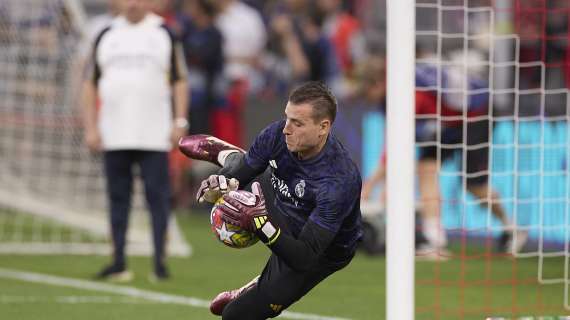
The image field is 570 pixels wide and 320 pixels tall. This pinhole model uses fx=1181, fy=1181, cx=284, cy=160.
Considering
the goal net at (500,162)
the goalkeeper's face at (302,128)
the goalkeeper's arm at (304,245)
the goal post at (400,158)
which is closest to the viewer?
the goalkeeper's arm at (304,245)

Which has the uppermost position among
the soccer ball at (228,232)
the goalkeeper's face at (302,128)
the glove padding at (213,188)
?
the goalkeeper's face at (302,128)

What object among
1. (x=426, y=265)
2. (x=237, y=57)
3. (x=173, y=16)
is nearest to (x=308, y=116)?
(x=426, y=265)

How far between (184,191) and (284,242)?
10.0 meters

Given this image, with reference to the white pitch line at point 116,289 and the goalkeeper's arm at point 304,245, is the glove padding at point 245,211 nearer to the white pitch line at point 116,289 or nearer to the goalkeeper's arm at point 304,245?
the goalkeeper's arm at point 304,245

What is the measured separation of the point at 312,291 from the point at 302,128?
3.55 metres

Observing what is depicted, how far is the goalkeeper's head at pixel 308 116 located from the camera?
19.2 feet

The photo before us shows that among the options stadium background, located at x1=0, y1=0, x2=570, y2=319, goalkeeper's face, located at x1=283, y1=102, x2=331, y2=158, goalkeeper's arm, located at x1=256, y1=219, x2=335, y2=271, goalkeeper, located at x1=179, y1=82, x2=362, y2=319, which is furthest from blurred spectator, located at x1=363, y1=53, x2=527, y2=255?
goalkeeper's arm, located at x1=256, y1=219, x2=335, y2=271

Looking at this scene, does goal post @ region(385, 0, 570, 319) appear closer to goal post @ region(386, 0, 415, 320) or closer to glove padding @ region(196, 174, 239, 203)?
goal post @ region(386, 0, 415, 320)

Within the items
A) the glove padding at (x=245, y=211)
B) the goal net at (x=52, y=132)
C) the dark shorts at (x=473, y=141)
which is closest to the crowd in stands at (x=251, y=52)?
the goal net at (x=52, y=132)

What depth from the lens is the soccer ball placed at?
18.8 feet

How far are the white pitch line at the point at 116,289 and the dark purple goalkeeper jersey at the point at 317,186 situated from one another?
1.79m

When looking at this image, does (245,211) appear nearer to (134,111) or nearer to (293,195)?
(293,195)

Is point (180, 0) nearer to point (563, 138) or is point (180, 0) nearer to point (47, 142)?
point (47, 142)

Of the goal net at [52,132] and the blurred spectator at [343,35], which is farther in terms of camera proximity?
the blurred spectator at [343,35]
